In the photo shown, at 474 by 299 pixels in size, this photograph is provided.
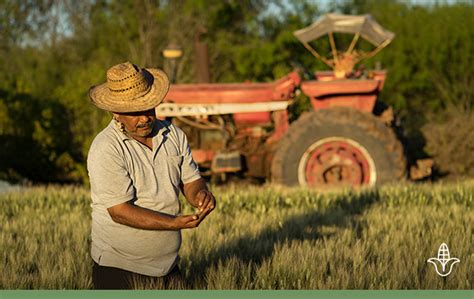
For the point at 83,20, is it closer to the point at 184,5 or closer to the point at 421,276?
the point at 184,5

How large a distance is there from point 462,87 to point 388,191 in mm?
10195

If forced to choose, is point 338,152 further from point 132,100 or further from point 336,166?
point 132,100

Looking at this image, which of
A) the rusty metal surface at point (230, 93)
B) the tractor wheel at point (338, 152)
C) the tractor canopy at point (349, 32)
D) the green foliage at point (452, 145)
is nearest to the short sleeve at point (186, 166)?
the tractor wheel at point (338, 152)

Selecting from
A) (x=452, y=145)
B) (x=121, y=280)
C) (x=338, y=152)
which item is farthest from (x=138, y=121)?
(x=452, y=145)

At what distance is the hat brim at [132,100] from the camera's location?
173 inches

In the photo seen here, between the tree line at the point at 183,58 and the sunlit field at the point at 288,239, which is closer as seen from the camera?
the sunlit field at the point at 288,239

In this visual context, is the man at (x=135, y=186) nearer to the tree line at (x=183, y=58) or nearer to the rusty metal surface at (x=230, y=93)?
the rusty metal surface at (x=230, y=93)

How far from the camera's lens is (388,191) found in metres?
9.40

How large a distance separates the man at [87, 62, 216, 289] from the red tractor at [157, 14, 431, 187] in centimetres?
568

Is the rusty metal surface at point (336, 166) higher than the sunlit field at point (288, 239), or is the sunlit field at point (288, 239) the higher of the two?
the rusty metal surface at point (336, 166)

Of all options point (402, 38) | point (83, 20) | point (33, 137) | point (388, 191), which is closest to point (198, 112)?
point (388, 191)

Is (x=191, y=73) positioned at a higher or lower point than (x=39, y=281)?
higher

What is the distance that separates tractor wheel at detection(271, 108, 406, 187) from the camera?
33.2 ft

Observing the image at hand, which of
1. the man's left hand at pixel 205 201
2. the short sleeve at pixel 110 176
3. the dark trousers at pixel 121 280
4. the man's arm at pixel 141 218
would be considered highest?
the short sleeve at pixel 110 176
